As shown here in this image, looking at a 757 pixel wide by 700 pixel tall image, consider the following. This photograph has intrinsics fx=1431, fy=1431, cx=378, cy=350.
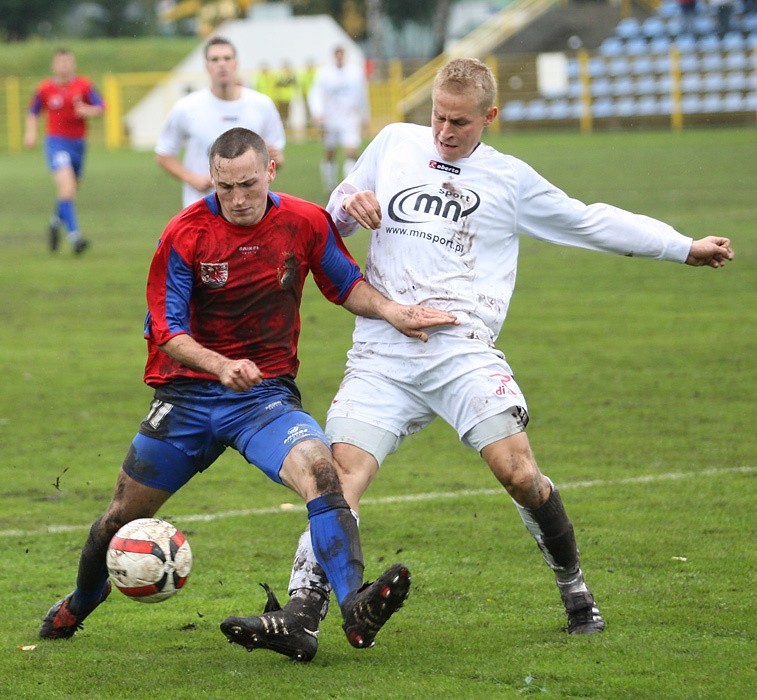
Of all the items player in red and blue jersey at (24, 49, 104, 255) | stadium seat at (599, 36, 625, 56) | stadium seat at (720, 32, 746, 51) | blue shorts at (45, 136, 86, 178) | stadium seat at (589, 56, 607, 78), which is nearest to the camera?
player in red and blue jersey at (24, 49, 104, 255)

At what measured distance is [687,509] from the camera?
6.75 metres

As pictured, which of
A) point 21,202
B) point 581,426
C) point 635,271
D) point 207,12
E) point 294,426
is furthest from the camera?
point 207,12

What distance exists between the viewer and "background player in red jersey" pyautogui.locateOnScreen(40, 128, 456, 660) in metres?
4.72

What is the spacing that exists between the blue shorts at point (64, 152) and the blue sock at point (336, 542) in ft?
45.5

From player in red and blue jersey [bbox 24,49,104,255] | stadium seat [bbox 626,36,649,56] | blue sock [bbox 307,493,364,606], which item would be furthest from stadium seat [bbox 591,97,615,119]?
blue sock [bbox 307,493,364,606]

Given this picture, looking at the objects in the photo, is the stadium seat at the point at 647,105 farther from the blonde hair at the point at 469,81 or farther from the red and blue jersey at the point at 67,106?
the blonde hair at the point at 469,81

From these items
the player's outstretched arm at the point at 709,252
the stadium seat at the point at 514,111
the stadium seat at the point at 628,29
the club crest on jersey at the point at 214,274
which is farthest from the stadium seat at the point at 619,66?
the club crest on jersey at the point at 214,274

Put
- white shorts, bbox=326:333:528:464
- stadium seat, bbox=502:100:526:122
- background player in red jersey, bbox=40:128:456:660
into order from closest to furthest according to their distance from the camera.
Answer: background player in red jersey, bbox=40:128:456:660, white shorts, bbox=326:333:528:464, stadium seat, bbox=502:100:526:122

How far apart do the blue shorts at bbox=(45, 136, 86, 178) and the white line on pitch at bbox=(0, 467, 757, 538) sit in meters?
11.7

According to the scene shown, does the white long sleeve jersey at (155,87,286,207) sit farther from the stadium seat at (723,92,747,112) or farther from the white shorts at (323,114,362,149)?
the stadium seat at (723,92,747,112)

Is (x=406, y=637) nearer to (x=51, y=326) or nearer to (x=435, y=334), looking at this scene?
(x=435, y=334)

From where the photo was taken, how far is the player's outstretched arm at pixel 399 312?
5059 mm

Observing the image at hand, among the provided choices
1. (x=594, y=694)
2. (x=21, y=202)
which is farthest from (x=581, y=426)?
(x=21, y=202)

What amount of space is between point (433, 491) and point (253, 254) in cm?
263
